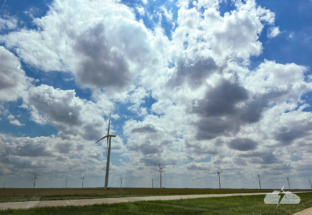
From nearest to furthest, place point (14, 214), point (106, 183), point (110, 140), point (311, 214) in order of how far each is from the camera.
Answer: point (14, 214) < point (311, 214) < point (106, 183) < point (110, 140)

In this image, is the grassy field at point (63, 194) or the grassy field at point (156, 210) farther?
the grassy field at point (63, 194)

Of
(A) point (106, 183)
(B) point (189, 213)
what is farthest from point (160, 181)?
(B) point (189, 213)

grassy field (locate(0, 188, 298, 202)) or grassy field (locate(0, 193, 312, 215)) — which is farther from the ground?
grassy field (locate(0, 193, 312, 215))

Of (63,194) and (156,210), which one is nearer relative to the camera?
(156,210)

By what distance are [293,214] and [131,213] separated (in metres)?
23.2

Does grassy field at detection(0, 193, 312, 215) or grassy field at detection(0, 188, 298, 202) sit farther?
grassy field at detection(0, 188, 298, 202)

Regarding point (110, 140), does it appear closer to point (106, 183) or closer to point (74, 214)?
point (106, 183)

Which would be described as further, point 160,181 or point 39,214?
point 160,181

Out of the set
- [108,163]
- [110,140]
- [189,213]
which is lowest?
[189,213]

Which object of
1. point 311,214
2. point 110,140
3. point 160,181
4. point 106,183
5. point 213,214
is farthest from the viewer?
point 160,181

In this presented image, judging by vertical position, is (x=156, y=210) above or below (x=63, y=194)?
above

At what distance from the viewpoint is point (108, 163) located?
11456cm

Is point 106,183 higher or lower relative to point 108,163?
lower

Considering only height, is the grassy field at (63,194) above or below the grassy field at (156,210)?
below
